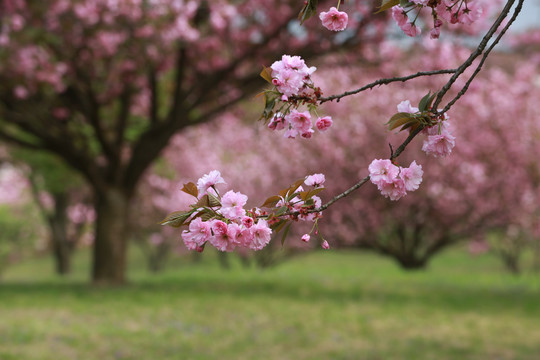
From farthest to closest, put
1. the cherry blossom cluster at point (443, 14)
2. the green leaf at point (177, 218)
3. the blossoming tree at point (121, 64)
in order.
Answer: the blossoming tree at point (121, 64) < the cherry blossom cluster at point (443, 14) < the green leaf at point (177, 218)

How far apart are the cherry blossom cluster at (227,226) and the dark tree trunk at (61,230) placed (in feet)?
64.7

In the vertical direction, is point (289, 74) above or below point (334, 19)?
below

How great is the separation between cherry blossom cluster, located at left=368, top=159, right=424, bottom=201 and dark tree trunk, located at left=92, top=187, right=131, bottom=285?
10611 mm

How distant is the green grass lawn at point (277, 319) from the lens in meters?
6.26

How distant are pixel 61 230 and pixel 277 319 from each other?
46.0 feet

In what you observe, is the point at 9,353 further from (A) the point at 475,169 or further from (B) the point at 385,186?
(A) the point at 475,169

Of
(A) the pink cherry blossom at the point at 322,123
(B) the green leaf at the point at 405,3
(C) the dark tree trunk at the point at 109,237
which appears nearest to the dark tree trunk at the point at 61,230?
(C) the dark tree trunk at the point at 109,237

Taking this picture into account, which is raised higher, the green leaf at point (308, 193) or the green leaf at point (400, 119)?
the green leaf at point (400, 119)

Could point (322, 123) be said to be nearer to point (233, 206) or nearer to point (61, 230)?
point (233, 206)

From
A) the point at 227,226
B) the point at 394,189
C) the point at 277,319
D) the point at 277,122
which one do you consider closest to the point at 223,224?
the point at 227,226

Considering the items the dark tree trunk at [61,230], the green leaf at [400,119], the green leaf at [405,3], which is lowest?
the green leaf at [400,119]

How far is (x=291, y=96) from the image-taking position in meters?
1.70

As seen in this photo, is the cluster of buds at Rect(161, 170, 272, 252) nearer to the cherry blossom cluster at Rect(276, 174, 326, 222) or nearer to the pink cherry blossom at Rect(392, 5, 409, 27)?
the cherry blossom cluster at Rect(276, 174, 326, 222)

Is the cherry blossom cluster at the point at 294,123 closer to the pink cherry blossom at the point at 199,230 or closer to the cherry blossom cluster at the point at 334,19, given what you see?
the cherry blossom cluster at the point at 334,19
